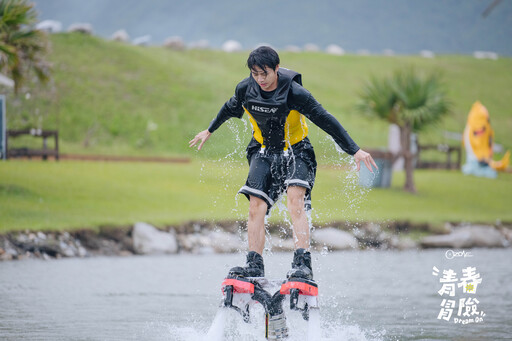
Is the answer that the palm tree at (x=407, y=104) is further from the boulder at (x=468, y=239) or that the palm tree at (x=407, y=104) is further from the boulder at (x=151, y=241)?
the boulder at (x=151, y=241)

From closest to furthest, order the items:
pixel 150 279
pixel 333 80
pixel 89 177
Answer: pixel 150 279
pixel 89 177
pixel 333 80

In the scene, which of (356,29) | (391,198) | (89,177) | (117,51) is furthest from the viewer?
(356,29)

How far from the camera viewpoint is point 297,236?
23.5 feet

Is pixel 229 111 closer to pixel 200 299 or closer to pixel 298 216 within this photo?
pixel 298 216

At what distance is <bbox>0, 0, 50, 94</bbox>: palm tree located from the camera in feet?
59.4

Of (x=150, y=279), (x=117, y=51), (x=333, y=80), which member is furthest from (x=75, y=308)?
(x=333, y=80)

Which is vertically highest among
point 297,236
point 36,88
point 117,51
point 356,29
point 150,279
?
point 356,29

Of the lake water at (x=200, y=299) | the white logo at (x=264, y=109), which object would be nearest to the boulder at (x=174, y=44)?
the lake water at (x=200, y=299)

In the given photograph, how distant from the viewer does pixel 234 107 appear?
7.57 meters

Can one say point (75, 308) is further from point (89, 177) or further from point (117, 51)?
point (117, 51)

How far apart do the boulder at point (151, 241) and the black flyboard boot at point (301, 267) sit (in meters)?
10.9

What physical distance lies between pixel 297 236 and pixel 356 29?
401ft

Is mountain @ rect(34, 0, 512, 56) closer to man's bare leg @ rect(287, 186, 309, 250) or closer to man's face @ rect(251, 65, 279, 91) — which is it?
man's bare leg @ rect(287, 186, 309, 250)

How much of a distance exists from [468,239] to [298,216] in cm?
1484
